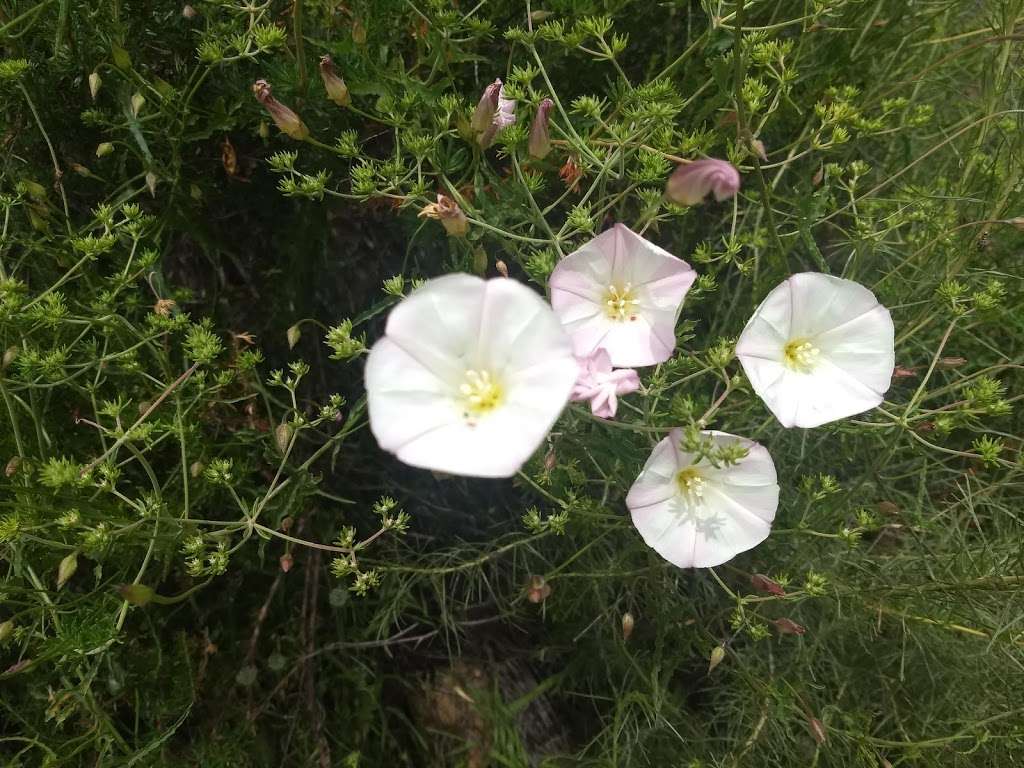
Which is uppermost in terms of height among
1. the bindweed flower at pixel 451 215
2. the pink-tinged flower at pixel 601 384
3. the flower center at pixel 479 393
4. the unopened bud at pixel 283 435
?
the bindweed flower at pixel 451 215

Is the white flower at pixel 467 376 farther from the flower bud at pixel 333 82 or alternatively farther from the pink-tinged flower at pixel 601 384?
the flower bud at pixel 333 82

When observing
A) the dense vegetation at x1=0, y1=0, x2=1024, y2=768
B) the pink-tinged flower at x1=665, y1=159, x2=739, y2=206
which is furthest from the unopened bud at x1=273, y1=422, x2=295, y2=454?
the pink-tinged flower at x1=665, y1=159, x2=739, y2=206

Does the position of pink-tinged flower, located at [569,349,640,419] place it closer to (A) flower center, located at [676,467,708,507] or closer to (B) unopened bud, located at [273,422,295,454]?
(A) flower center, located at [676,467,708,507]

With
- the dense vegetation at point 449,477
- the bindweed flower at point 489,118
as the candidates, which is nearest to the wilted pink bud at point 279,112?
the dense vegetation at point 449,477

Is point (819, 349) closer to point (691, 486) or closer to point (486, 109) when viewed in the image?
point (691, 486)

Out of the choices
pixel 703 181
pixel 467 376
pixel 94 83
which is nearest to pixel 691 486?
pixel 467 376

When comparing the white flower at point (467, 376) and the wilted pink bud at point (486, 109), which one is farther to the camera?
the wilted pink bud at point (486, 109)

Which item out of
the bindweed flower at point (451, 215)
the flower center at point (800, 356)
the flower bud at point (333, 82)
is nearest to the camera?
the bindweed flower at point (451, 215)

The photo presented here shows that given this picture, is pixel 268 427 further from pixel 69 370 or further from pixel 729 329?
pixel 729 329
